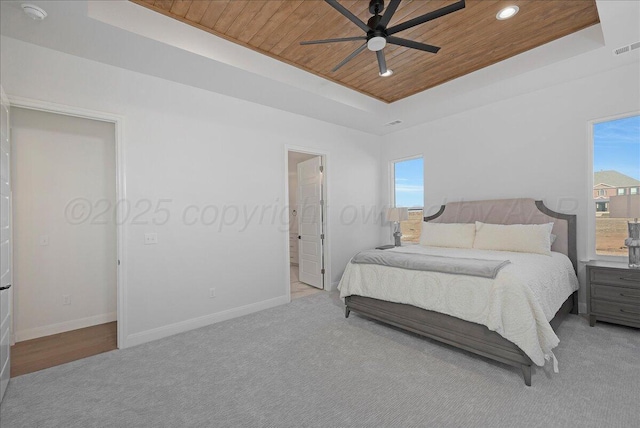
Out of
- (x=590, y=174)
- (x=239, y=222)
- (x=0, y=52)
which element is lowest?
(x=239, y=222)

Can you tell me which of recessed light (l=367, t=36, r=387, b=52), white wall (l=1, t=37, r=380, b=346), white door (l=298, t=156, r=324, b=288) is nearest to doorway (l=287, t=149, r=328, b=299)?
white door (l=298, t=156, r=324, b=288)

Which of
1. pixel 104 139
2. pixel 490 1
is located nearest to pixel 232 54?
pixel 104 139

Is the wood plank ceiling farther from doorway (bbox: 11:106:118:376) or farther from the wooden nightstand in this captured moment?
the wooden nightstand

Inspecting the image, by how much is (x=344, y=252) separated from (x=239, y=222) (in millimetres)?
2079

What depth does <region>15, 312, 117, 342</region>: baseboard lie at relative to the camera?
321 centimetres

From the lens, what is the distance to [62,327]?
3451 millimetres

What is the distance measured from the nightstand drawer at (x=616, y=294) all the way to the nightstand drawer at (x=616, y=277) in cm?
5

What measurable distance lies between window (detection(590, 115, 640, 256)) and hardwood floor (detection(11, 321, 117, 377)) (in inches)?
218

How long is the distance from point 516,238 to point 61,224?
17.8 ft

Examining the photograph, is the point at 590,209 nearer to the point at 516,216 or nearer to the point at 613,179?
the point at 613,179

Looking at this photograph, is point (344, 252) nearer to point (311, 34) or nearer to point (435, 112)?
point (435, 112)

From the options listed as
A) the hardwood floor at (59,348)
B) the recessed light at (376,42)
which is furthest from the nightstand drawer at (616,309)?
the hardwood floor at (59,348)

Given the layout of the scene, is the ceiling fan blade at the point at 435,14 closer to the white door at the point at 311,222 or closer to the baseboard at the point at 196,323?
the white door at the point at 311,222

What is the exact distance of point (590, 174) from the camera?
350cm
